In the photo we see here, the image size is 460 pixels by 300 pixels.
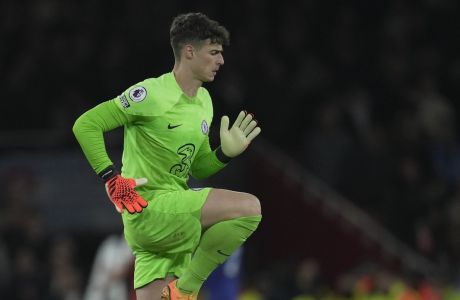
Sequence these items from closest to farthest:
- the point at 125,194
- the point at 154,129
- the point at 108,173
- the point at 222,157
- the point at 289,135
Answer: the point at 125,194 < the point at 108,173 < the point at 154,129 < the point at 222,157 < the point at 289,135

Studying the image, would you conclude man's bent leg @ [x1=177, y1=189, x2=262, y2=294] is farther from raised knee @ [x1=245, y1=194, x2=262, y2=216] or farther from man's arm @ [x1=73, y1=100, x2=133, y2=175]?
man's arm @ [x1=73, y1=100, x2=133, y2=175]

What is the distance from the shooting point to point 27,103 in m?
13.2

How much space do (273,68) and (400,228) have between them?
2.39m

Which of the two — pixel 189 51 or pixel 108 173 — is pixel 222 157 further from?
pixel 108 173

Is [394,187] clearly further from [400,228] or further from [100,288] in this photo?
[100,288]

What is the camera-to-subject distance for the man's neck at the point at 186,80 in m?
7.32

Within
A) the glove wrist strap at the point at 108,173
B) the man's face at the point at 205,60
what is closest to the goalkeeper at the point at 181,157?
the man's face at the point at 205,60

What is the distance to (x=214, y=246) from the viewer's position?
733 cm

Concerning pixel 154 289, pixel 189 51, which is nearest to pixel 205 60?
pixel 189 51

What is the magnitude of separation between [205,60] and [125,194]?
0.96 metres

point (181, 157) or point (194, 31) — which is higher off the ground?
point (194, 31)

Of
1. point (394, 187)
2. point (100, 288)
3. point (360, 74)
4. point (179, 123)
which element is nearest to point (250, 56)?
point (360, 74)

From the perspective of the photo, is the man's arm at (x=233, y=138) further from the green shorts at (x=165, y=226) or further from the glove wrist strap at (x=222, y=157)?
the green shorts at (x=165, y=226)

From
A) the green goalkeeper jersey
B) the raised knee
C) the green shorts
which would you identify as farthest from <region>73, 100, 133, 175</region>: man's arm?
the raised knee
